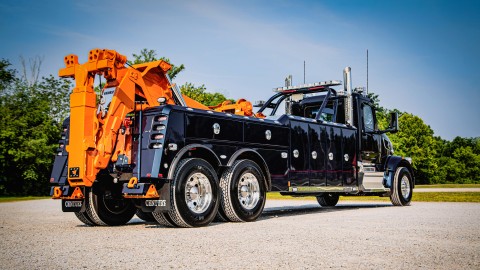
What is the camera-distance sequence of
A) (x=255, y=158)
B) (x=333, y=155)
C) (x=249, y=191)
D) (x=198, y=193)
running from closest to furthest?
1. (x=198, y=193)
2. (x=249, y=191)
3. (x=255, y=158)
4. (x=333, y=155)

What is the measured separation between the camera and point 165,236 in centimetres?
738

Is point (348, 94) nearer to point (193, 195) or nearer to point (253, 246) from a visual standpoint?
point (193, 195)

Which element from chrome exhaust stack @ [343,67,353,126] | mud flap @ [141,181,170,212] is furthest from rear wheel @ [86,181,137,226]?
chrome exhaust stack @ [343,67,353,126]

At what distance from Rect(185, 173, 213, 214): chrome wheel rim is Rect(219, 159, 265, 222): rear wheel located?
492 mm

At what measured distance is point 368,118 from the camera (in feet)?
47.5

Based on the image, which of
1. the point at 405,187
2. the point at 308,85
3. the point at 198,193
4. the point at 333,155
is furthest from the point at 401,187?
the point at 198,193

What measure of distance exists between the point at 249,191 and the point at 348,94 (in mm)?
5253

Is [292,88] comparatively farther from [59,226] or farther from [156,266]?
[156,266]

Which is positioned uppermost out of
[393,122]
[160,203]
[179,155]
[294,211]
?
→ [393,122]

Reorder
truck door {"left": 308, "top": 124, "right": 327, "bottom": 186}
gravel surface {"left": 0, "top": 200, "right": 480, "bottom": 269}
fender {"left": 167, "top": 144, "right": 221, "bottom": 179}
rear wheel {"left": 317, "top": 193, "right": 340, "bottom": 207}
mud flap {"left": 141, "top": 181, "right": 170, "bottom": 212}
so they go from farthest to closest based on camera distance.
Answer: rear wheel {"left": 317, "top": 193, "right": 340, "bottom": 207} < truck door {"left": 308, "top": 124, "right": 327, "bottom": 186} < fender {"left": 167, "top": 144, "right": 221, "bottom": 179} < mud flap {"left": 141, "top": 181, "right": 170, "bottom": 212} < gravel surface {"left": 0, "top": 200, "right": 480, "bottom": 269}

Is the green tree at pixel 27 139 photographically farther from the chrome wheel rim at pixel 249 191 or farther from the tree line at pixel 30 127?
the chrome wheel rim at pixel 249 191

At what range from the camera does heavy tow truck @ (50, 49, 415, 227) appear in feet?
27.3

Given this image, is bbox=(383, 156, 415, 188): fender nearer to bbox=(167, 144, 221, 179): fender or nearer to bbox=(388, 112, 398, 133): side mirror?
bbox=(388, 112, 398, 133): side mirror

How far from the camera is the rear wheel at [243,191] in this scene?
9.29 metres
